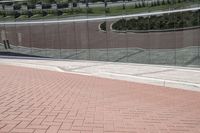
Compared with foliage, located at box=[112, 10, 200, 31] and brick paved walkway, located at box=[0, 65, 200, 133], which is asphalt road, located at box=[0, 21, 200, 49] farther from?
brick paved walkway, located at box=[0, 65, 200, 133]

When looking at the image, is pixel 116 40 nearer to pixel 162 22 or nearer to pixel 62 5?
pixel 162 22

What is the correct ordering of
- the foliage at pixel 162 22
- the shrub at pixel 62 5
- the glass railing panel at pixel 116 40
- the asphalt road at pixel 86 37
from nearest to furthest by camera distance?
the foliage at pixel 162 22 → the asphalt road at pixel 86 37 → the glass railing panel at pixel 116 40 → the shrub at pixel 62 5

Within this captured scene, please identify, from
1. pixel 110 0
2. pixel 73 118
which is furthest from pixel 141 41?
pixel 73 118

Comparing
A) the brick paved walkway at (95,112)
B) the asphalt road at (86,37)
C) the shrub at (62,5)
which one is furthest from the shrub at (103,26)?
the brick paved walkway at (95,112)

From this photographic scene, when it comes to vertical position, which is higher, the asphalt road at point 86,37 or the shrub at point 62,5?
the shrub at point 62,5

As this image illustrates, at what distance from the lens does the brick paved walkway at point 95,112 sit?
557 cm

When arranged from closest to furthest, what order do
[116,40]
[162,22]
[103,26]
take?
1. [162,22]
2. [116,40]
3. [103,26]

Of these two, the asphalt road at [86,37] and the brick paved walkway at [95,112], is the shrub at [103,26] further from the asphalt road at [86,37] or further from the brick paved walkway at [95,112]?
the brick paved walkway at [95,112]

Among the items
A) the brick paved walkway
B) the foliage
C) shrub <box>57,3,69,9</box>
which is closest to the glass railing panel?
the foliage

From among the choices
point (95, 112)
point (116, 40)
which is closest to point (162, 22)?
point (116, 40)

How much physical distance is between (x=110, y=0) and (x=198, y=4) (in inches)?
262

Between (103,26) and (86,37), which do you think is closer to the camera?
(103,26)

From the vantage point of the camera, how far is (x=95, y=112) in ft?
22.2

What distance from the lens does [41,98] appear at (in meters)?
7.99
